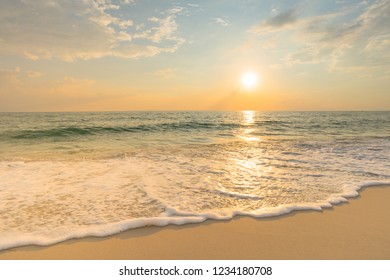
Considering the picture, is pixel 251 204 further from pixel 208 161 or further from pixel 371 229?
pixel 208 161

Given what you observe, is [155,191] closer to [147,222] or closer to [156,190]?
[156,190]

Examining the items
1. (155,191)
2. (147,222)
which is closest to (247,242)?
(147,222)

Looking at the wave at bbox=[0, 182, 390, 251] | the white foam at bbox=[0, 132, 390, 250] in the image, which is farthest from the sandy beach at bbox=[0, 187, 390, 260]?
the white foam at bbox=[0, 132, 390, 250]

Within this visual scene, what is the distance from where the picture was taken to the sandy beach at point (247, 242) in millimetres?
2930

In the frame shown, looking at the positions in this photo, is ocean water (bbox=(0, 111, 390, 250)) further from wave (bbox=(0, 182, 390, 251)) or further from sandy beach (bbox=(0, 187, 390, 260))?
sandy beach (bbox=(0, 187, 390, 260))

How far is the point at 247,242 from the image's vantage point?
10.4 ft

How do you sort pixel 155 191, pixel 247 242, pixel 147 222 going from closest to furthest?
pixel 247 242 < pixel 147 222 < pixel 155 191

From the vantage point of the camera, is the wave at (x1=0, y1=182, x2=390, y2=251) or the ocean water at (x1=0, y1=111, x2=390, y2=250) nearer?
the wave at (x1=0, y1=182, x2=390, y2=251)

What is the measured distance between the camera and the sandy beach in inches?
115

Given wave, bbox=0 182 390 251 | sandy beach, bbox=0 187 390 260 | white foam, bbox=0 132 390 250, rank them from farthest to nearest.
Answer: white foam, bbox=0 132 390 250 < wave, bbox=0 182 390 251 < sandy beach, bbox=0 187 390 260

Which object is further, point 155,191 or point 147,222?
point 155,191
